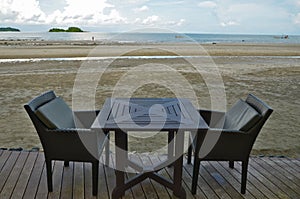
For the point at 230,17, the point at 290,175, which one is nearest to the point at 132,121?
the point at 290,175

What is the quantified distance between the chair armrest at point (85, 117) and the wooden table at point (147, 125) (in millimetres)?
244

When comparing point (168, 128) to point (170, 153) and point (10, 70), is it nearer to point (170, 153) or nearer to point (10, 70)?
point (170, 153)

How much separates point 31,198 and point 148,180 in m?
1.00

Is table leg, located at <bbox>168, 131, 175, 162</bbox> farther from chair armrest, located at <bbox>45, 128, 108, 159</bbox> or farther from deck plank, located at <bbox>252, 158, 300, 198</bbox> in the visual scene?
deck plank, located at <bbox>252, 158, 300, 198</bbox>

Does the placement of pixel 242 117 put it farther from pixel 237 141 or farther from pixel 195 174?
pixel 195 174

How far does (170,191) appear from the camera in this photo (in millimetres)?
2492

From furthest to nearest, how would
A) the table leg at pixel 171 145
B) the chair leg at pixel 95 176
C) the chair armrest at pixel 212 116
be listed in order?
→ the chair armrest at pixel 212 116
the table leg at pixel 171 145
the chair leg at pixel 95 176

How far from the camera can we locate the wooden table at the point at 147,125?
218 cm

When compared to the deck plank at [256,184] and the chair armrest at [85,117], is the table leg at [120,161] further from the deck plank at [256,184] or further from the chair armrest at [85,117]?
the deck plank at [256,184]

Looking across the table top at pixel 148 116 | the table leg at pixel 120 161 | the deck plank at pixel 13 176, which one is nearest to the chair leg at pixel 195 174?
the table top at pixel 148 116

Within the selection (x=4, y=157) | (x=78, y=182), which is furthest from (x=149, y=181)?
(x=4, y=157)

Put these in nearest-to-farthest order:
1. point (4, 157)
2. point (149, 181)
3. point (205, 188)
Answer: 1. point (205, 188)
2. point (149, 181)
3. point (4, 157)

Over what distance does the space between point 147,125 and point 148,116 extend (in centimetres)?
22

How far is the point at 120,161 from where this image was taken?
2.34 m
